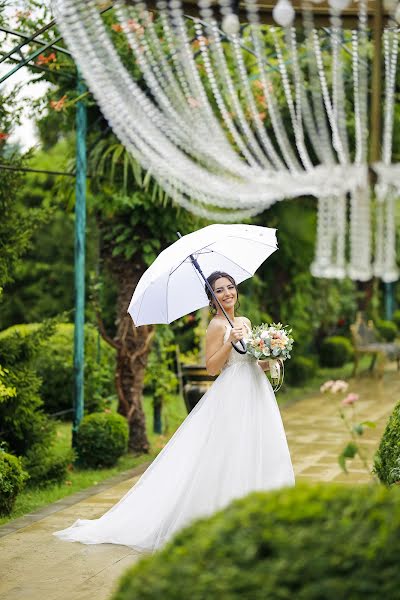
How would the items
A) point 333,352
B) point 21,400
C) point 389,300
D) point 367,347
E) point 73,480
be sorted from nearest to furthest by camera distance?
1. point 21,400
2. point 73,480
3. point 367,347
4. point 333,352
5. point 389,300

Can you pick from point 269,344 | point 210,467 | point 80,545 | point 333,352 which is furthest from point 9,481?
point 333,352

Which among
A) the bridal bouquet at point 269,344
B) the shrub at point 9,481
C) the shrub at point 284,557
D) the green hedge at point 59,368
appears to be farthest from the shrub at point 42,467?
the shrub at point 284,557

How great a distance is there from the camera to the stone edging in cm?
638

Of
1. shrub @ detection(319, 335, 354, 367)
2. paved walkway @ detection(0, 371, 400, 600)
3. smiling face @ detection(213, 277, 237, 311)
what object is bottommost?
paved walkway @ detection(0, 371, 400, 600)

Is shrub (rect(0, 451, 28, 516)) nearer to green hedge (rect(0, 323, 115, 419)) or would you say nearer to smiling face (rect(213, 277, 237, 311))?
smiling face (rect(213, 277, 237, 311))

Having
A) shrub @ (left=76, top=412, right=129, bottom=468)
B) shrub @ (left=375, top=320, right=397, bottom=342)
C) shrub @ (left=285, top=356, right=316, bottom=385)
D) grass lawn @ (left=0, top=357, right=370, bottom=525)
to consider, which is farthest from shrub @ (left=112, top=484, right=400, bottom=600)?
shrub @ (left=375, top=320, right=397, bottom=342)

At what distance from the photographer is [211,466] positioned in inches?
217

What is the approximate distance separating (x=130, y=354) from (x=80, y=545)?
3567mm

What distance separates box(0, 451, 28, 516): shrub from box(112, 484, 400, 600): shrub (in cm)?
410

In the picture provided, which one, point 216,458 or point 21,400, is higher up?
point 21,400

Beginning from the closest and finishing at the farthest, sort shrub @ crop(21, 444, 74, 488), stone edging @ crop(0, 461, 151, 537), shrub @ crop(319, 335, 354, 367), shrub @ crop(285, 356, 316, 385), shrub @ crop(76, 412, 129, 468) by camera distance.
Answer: stone edging @ crop(0, 461, 151, 537) → shrub @ crop(21, 444, 74, 488) → shrub @ crop(76, 412, 129, 468) → shrub @ crop(285, 356, 316, 385) → shrub @ crop(319, 335, 354, 367)

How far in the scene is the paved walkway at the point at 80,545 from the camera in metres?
4.88

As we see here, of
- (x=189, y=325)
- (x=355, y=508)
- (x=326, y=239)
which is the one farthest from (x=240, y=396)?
(x=189, y=325)

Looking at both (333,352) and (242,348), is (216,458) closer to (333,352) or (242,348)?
(242,348)
